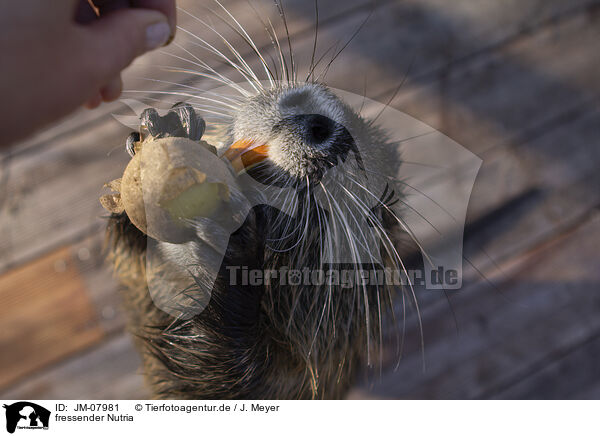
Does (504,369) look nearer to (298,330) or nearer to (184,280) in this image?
(298,330)

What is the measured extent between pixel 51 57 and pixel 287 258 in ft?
1.37

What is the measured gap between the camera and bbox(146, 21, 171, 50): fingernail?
0.46 meters

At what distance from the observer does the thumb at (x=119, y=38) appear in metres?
0.40

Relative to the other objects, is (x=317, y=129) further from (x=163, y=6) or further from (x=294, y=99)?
(x=163, y=6)

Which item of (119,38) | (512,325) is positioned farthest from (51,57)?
(512,325)

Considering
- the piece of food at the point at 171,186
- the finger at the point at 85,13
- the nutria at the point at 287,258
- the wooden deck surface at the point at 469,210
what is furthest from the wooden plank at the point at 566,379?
the finger at the point at 85,13

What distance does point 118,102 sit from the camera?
927mm

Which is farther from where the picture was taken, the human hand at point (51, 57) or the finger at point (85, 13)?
the finger at point (85, 13)

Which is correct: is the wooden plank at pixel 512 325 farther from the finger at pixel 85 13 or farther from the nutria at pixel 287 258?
the finger at pixel 85 13

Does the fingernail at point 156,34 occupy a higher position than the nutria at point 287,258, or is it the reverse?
the fingernail at point 156,34

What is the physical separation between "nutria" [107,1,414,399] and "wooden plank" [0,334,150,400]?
5.5 inches

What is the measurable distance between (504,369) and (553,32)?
0.84 metres
